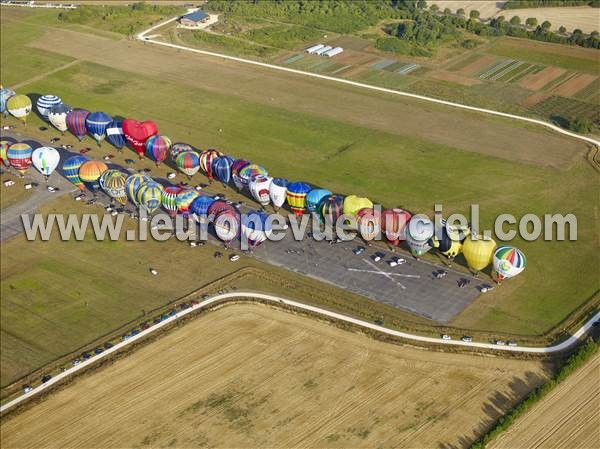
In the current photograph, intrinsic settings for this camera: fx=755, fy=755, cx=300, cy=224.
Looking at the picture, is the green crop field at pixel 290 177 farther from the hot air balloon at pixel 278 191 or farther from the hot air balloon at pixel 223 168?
the hot air balloon at pixel 278 191

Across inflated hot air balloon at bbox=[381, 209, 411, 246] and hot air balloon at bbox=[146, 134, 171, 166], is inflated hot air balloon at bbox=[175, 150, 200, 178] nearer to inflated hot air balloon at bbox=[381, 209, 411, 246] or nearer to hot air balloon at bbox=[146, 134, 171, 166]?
hot air balloon at bbox=[146, 134, 171, 166]

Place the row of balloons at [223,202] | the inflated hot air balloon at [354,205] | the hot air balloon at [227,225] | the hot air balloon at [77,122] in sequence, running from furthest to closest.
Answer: the hot air balloon at [77,122] → the inflated hot air balloon at [354,205] → the hot air balloon at [227,225] → the row of balloons at [223,202]

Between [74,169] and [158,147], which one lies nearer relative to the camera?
[74,169]

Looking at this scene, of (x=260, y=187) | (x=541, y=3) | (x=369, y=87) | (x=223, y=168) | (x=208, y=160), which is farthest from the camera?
(x=541, y=3)

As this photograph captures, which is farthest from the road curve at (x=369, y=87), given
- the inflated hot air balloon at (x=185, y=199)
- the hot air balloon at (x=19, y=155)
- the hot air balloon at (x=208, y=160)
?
the hot air balloon at (x=19, y=155)

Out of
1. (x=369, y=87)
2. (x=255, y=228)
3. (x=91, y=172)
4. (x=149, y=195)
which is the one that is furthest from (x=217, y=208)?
(x=369, y=87)

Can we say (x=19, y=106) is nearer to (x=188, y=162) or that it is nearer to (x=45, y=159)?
(x=45, y=159)
